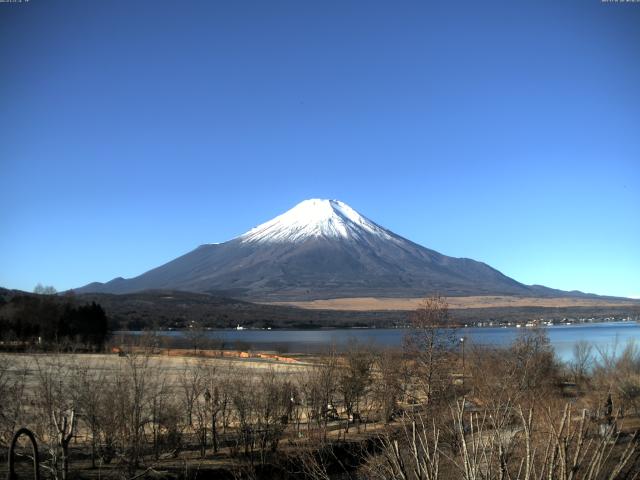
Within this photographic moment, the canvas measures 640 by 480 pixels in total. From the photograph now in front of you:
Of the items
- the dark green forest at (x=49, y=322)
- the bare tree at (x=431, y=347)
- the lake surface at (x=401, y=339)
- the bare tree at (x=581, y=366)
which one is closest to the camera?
the bare tree at (x=431, y=347)

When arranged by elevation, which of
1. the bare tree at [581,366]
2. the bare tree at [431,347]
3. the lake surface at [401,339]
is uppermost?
the bare tree at [431,347]

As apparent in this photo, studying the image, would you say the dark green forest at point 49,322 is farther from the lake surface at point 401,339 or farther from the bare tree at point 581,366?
the bare tree at point 581,366

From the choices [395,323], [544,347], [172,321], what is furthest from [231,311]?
[544,347]

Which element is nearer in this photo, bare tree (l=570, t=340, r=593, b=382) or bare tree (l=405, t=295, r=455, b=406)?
bare tree (l=405, t=295, r=455, b=406)

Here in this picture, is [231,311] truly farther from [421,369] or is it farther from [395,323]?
[421,369]

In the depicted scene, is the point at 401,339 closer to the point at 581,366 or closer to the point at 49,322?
the point at 581,366

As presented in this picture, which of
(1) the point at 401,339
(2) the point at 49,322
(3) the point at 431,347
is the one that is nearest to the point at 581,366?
(1) the point at 401,339

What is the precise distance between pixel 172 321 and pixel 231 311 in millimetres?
28533

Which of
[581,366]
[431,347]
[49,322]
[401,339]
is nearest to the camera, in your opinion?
[431,347]

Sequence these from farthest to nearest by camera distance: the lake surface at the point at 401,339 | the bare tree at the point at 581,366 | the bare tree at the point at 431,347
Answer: the lake surface at the point at 401,339 < the bare tree at the point at 581,366 < the bare tree at the point at 431,347

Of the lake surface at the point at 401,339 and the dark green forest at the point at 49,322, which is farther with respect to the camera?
the dark green forest at the point at 49,322

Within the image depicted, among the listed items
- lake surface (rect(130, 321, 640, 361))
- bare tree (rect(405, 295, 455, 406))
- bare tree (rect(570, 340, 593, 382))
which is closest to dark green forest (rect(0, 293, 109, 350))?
lake surface (rect(130, 321, 640, 361))

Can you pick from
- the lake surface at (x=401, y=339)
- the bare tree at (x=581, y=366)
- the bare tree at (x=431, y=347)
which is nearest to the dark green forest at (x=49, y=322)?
the lake surface at (x=401, y=339)

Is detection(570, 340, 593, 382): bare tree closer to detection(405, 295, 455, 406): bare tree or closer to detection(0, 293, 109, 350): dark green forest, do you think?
detection(405, 295, 455, 406): bare tree
